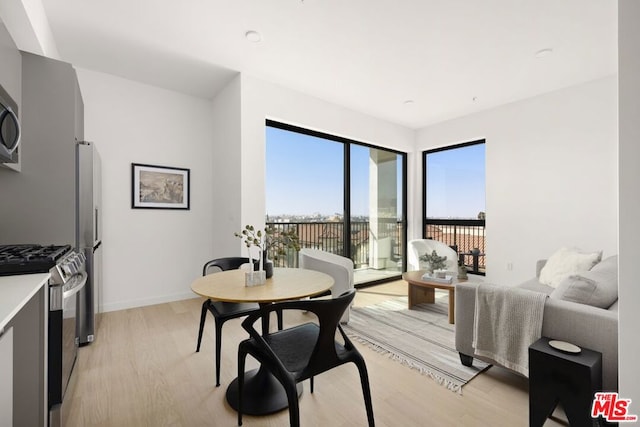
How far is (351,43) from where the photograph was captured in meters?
2.69

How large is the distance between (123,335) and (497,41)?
14.2 ft

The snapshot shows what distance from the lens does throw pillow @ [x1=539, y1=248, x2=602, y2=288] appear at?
2709 millimetres

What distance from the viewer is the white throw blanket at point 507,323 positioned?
174 centimetres

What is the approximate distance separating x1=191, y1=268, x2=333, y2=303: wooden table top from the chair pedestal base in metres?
0.60

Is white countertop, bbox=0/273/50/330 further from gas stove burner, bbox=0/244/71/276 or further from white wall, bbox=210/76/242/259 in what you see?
white wall, bbox=210/76/242/259

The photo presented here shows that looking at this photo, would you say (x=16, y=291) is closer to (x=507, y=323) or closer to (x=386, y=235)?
(x=507, y=323)

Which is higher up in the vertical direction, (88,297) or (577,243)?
(577,243)

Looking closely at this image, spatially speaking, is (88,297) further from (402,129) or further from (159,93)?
(402,129)

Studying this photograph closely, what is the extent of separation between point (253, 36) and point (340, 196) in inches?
95.9

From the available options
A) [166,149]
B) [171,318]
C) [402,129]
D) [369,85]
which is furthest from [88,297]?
[402,129]

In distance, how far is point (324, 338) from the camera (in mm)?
1354

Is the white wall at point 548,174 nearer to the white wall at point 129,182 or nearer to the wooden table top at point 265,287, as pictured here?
the wooden table top at point 265,287

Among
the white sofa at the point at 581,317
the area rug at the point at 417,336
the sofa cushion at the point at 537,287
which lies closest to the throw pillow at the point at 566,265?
the sofa cushion at the point at 537,287

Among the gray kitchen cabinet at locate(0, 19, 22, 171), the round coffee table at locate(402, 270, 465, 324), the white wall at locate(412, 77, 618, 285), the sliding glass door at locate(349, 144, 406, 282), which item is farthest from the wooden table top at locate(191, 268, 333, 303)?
the white wall at locate(412, 77, 618, 285)
